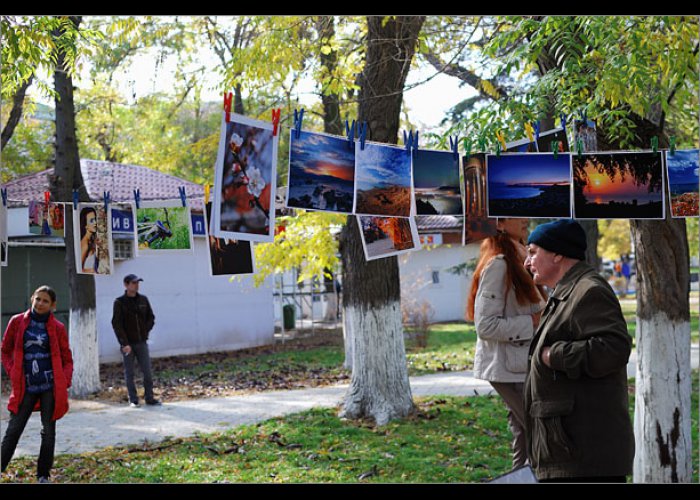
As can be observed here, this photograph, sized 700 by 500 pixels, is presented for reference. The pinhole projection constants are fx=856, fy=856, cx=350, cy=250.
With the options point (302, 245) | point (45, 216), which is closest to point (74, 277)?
point (302, 245)

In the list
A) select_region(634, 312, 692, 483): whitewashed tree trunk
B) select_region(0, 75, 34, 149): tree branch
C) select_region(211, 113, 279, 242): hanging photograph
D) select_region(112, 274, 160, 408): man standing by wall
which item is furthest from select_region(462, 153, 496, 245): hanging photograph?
select_region(0, 75, 34, 149): tree branch

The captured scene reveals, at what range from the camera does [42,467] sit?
7375mm

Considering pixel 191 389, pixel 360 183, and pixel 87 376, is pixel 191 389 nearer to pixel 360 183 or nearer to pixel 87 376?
pixel 87 376

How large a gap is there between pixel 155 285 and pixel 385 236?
14.4 metres

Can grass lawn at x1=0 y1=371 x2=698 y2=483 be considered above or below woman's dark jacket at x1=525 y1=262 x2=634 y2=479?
below

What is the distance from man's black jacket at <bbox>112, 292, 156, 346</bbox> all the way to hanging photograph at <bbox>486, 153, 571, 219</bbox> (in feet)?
24.7

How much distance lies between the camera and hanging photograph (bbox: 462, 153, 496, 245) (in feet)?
17.7

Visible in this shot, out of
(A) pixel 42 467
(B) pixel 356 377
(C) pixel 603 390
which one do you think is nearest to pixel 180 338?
(B) pixel 356 377

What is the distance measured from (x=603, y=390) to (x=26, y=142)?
65.4 ft

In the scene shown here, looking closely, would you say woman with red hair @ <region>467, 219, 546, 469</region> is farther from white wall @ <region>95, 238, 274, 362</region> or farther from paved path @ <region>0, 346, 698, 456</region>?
white wall @ <region>95, 238, 274, 362</region>

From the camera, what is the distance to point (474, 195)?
17.7ft

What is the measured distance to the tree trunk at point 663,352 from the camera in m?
6.27

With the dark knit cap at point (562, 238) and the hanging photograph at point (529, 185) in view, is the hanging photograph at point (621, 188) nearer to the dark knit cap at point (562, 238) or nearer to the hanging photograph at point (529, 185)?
the hanging photograph at point (529, 185)
